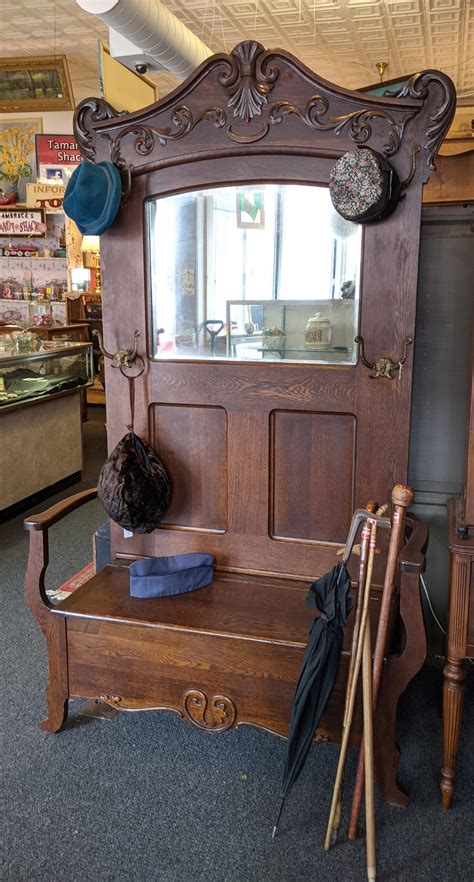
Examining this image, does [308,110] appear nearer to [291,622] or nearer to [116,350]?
[116,350]

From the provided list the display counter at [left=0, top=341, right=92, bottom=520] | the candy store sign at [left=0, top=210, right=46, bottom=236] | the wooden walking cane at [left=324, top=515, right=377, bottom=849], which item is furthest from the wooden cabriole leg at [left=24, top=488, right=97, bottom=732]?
the candy store sign at [left=0, top=210, right=46, bottom=236]

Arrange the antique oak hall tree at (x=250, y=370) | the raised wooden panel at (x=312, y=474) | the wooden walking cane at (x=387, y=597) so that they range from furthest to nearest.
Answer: the raised wooden panel at (x=312, y=474) → the antique oak hall tree at (x=250, y=370) → the wooden walking cane at (x=387, y=597)

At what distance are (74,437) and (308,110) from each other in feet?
12.2

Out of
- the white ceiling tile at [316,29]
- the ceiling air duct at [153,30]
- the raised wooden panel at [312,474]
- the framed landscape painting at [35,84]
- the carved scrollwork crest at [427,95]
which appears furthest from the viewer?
the framed landscape painting at [35,84]

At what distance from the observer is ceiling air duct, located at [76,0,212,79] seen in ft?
13.4

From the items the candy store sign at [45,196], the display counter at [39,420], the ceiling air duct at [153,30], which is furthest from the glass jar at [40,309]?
the ceiling air duct at [153,30]

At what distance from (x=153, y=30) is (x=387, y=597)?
417 centimetres

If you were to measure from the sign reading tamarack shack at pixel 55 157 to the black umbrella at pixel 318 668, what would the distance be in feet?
25.5

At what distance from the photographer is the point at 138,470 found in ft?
7.61

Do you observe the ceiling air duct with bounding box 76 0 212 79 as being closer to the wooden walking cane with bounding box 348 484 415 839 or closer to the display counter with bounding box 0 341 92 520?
the display counter with bounding box 0 341 92 520

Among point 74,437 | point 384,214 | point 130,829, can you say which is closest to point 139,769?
point 130,829

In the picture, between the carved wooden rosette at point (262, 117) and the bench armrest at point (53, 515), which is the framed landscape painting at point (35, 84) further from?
the bench armrest at point (53, 515)

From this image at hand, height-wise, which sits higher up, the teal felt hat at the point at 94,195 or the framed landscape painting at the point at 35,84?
the framed landscape painting at the point at 35,84

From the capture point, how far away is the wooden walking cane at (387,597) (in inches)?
69.1
